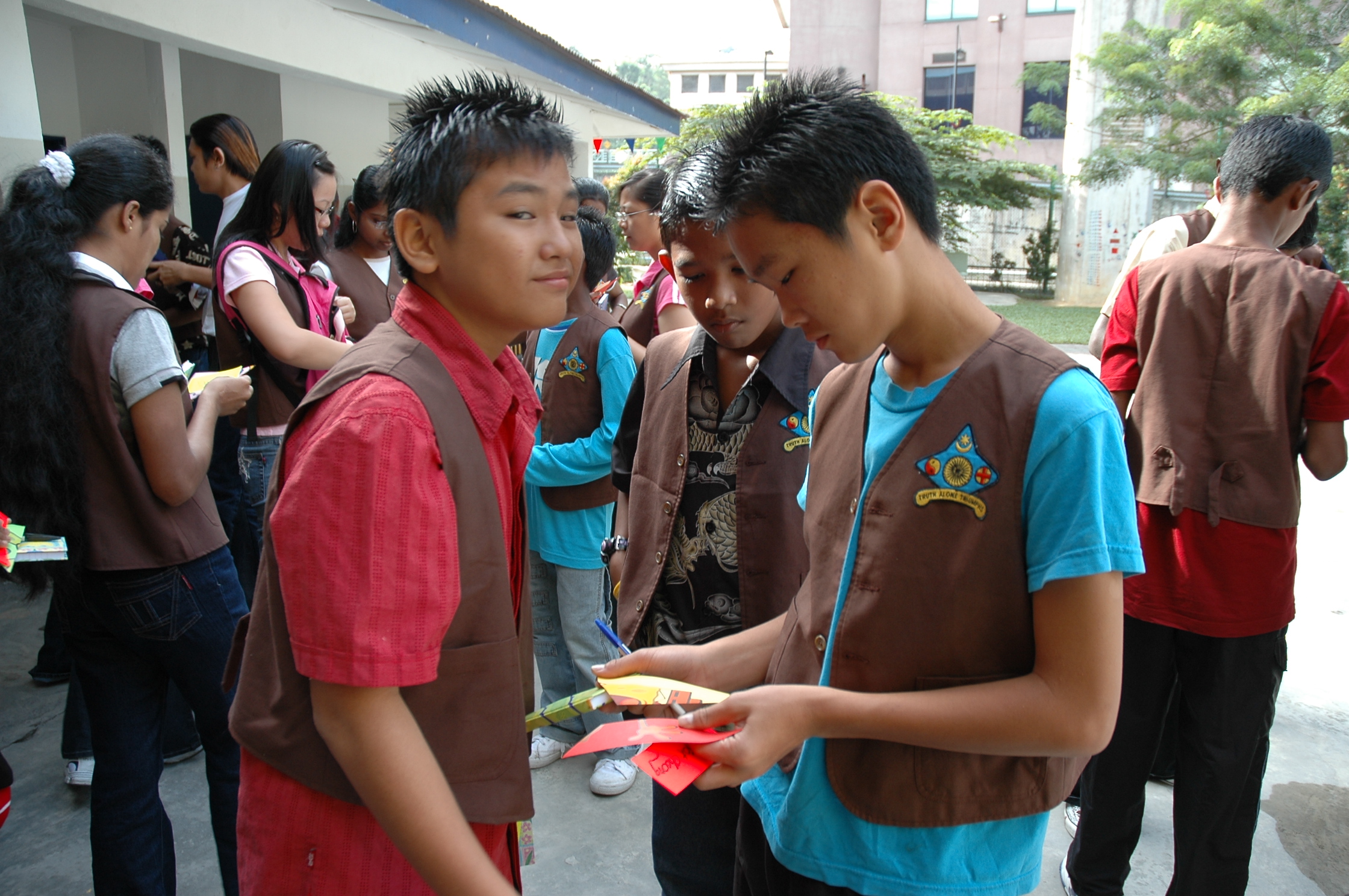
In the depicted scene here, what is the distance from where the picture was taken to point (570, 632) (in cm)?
313

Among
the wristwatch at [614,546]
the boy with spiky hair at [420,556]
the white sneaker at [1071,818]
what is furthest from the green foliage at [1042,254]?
the boy with spiky hair at [420,556]

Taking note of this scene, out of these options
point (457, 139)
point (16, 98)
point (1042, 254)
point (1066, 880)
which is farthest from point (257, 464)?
point (1042, 254)

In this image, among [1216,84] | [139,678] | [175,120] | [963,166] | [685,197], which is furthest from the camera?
[963,166]

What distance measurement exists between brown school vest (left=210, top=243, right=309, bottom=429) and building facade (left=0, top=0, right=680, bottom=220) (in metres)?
1.31

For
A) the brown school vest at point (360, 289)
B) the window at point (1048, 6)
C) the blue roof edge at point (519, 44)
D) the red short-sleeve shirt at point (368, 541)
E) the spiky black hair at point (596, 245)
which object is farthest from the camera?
the window at point (1048, 6)

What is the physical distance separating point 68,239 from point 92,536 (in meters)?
0.69

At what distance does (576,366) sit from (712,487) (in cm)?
114

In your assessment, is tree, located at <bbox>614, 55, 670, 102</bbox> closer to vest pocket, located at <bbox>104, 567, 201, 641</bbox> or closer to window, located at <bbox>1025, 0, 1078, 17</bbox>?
window, located at <bbox>1025, 0, 1078, 17</bbox>

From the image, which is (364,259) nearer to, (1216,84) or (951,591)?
(951,591)

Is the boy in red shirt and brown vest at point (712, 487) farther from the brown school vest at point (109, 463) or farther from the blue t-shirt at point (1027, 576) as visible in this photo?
the brown school vest at point (109, 463)

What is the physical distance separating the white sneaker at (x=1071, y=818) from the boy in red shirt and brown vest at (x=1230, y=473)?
20.2 inches

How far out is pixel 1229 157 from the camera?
7.80 feet

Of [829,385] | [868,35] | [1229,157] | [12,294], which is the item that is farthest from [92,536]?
[868,35]

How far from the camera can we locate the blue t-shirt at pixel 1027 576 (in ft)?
3.44
